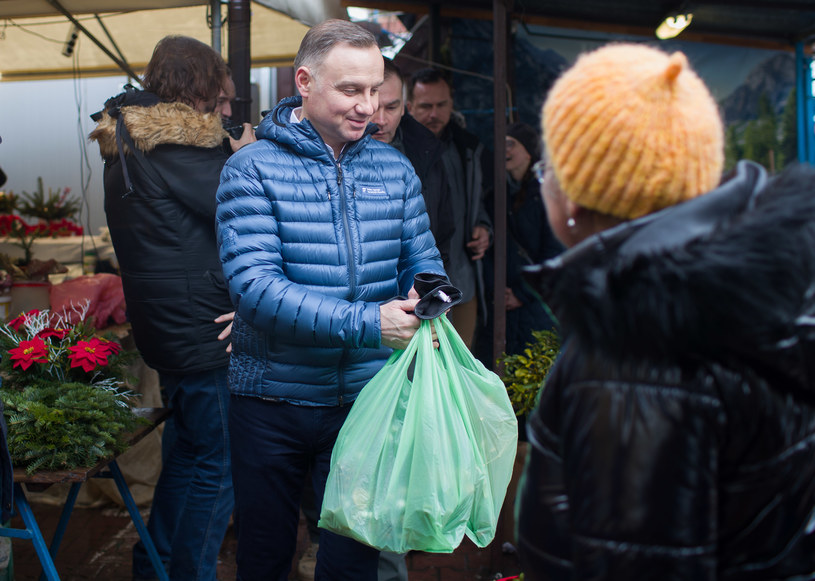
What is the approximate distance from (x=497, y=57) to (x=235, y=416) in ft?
6.24

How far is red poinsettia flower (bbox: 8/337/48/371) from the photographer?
2.70 metres

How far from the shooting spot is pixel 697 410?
93 centimetres

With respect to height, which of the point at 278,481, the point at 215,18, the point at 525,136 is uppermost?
the point at 215,18

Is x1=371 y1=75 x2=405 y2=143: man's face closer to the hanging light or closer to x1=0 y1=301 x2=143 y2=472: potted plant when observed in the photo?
x1=0 y1=301 x2=143 y2=472: potted plant

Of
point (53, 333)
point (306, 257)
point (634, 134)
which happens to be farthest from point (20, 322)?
point (634, 134)

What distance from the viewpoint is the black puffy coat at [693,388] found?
925 millimetres

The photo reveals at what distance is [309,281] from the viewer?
6.39 feet

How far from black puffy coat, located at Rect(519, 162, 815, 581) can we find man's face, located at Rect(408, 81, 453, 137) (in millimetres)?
3004

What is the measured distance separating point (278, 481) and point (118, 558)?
178cm

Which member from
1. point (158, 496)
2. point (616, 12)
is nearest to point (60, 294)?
point (158, 496)

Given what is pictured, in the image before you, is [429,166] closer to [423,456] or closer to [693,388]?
[423,456]

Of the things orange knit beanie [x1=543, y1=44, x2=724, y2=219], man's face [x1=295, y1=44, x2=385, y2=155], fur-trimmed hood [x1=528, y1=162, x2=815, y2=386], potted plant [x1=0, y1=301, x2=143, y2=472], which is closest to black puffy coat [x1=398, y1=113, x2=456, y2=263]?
man's face [x1=295, y1=44, x2=385, y2=155]

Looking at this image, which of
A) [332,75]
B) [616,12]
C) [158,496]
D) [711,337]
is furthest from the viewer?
[616,12]

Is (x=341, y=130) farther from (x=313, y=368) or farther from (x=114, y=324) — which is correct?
(x=114, y=324)
